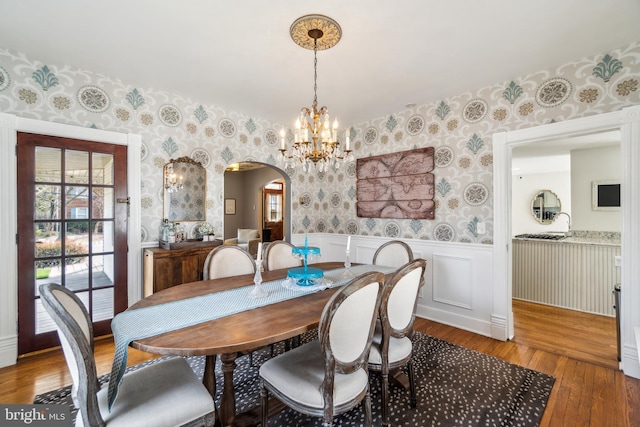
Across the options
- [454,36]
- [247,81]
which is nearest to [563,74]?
[454,36]

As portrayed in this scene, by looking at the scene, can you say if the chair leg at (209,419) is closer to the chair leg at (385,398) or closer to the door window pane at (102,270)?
the chair leg at (385,398)

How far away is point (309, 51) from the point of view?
7.68 feet

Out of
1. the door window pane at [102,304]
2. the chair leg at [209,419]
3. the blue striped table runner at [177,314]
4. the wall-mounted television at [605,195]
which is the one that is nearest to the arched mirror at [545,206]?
the wall-mounted television at [605,195]

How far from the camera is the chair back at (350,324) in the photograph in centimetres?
127

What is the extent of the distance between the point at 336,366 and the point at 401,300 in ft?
1.97

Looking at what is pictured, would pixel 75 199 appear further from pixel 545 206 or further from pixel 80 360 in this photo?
pixel 545 206

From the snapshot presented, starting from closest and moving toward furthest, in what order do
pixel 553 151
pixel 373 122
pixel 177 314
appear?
pixel 177 314 → pixel 373 122 → pixel 553 151

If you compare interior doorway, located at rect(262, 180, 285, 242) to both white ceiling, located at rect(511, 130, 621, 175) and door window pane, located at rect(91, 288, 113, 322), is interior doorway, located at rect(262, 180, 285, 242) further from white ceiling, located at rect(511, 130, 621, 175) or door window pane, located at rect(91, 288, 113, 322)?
white ceiling, located at rect(511, 130, 621, 175)

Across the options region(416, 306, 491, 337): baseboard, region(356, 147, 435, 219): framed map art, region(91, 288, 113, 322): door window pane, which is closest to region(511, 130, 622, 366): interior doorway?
region(416, 306, 491, 337): baseboard

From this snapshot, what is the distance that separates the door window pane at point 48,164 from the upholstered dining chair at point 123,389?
75.1 inches

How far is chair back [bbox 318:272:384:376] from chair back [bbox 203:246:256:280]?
1438mm

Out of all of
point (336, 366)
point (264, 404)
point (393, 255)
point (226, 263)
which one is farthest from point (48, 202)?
point (393, 255)

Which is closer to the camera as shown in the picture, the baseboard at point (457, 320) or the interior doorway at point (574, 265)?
the baseboard at point (457, 320)

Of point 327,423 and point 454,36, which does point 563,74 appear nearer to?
point 454,36
